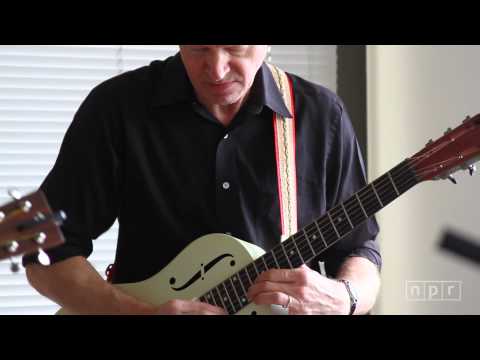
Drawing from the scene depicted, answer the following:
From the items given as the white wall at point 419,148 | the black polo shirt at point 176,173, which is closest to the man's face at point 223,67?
the black polo shirt at point 176,173

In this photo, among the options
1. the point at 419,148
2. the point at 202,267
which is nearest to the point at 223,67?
the point at 202,267

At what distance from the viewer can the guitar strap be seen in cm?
172

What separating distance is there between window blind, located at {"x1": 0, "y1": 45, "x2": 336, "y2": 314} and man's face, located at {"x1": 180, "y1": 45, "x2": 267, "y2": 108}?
41.3 inches

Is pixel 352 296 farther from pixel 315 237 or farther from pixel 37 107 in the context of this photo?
pixel 37 107

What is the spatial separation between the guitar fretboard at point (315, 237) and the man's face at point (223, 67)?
313mm

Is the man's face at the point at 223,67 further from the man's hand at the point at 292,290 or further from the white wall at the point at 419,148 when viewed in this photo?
the white wall at the point at 419,148

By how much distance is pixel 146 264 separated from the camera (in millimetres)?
1720

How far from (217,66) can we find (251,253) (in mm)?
365

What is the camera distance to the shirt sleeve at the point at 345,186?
5.82ft

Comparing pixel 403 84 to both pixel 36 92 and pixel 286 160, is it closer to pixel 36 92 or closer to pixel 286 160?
pixel 286 160

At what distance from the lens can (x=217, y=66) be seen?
157cm
